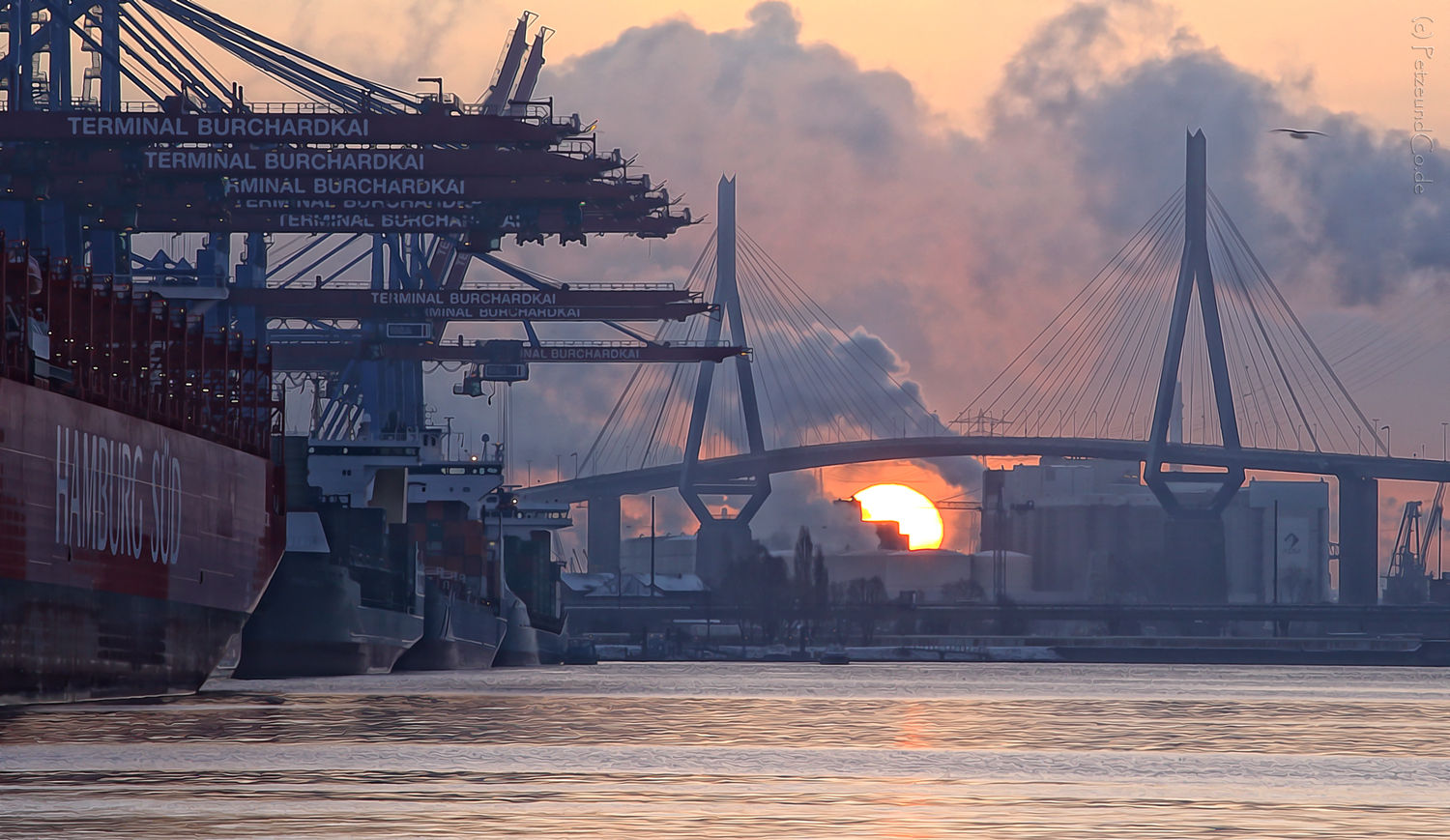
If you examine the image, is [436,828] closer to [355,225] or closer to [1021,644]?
[355,225]

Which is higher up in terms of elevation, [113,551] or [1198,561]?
[113,551]

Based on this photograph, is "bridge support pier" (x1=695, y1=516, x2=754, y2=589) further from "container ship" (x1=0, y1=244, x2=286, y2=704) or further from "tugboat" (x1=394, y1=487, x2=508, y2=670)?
"container ship" (x1=0, y1=244, x2=286, y2=704)

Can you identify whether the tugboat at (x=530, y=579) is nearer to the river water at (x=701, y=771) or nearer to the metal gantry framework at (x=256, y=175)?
the metal gantry framework at (x=256, y=175)

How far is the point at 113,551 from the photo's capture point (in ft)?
119

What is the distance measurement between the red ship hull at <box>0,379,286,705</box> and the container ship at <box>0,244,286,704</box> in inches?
1.5

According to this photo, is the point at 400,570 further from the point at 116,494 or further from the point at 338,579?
the point at 116,494

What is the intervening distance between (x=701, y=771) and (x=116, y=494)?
1910 centimetres

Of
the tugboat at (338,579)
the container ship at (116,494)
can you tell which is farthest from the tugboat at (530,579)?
the container ship at (116,494)

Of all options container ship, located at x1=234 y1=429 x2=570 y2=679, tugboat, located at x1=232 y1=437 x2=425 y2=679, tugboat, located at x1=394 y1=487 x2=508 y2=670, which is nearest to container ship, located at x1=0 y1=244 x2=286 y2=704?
tugboat, located at x1=232 y1=437 x2=425 y2=679

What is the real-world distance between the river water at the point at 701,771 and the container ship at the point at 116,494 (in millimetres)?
1616

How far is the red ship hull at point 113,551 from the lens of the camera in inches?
1260

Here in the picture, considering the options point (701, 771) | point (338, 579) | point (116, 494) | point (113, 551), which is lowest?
point (701, 771)

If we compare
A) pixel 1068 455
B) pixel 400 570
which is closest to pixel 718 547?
pixel 1068 455

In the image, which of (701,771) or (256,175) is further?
(256,175)
